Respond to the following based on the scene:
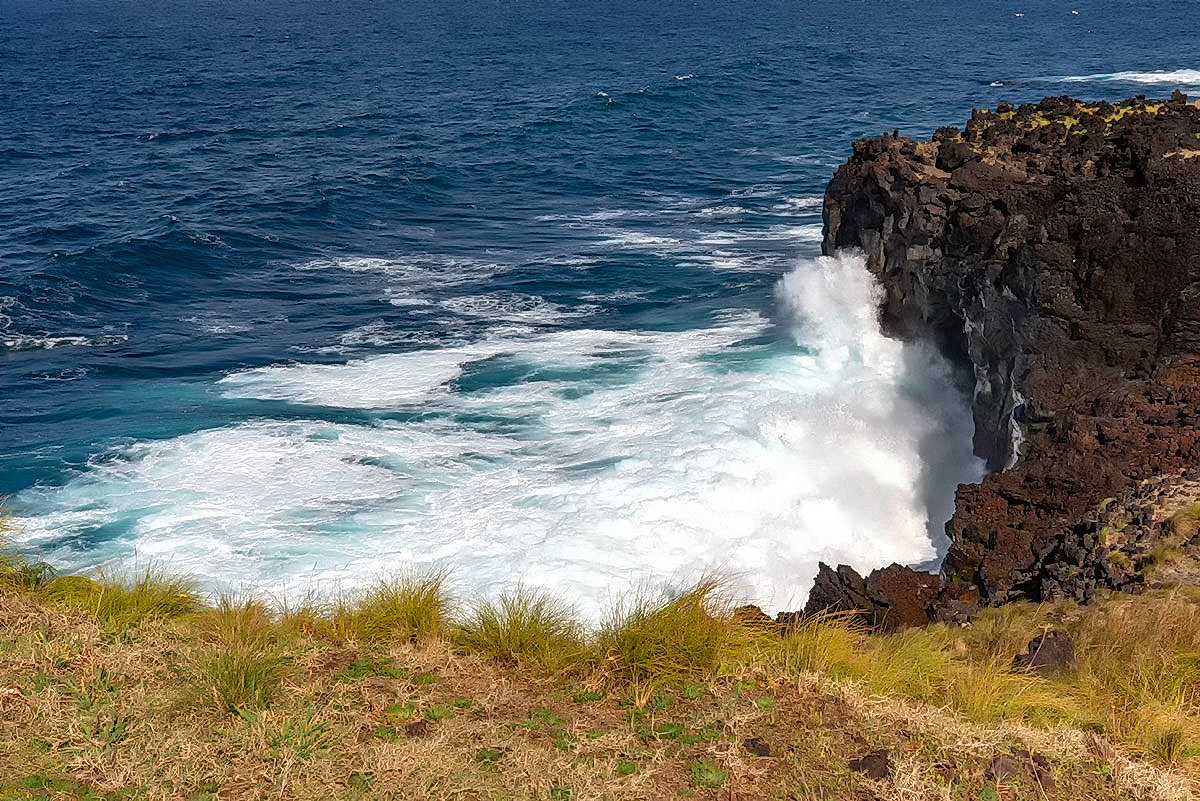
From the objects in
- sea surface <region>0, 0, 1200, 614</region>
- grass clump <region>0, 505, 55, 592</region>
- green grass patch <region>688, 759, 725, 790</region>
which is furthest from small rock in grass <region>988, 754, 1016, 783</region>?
grass clump <region>0, 505, 55, 592</region>

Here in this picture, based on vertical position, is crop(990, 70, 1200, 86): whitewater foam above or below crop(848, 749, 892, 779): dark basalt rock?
above

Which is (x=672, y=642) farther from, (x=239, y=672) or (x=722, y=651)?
(x=239, y=672)

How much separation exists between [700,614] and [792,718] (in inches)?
42.7

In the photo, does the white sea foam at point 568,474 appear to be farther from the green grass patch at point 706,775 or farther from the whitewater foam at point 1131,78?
the whitewater foam at point 1131,78

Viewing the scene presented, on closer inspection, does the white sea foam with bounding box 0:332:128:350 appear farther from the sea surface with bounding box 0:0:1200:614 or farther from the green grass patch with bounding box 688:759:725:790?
the green grass patch with bounding box 688:759:725:790

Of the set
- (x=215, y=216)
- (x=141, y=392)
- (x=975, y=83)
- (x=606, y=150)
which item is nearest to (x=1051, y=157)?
(x=141, y=392)

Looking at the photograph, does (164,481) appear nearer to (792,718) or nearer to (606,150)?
(792,718)

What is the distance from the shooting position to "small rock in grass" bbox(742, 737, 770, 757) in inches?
281

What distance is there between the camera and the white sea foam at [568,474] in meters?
14.9

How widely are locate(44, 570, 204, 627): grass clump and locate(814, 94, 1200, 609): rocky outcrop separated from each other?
6315 millimetres

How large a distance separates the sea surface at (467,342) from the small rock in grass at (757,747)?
5.29 metres

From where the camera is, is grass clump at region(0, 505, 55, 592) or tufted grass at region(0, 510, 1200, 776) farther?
grass clump at region(0, 505, 55, 592)

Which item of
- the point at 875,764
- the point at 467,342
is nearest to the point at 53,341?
the point at 467,342

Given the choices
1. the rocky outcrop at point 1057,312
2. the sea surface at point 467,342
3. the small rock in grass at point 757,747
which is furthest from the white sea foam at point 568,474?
the small rock in grass at point 757,747
